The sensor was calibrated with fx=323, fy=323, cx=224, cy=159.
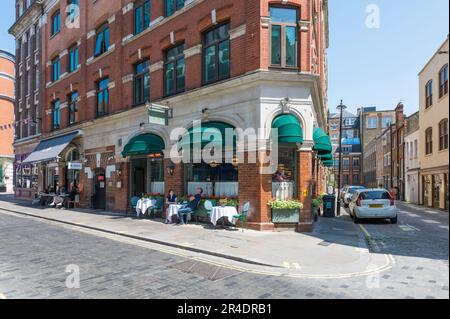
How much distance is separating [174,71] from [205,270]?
36.9 ft

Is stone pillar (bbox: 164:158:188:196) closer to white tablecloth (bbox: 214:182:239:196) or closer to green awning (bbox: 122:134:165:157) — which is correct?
green awning (bbox: 122:134:165:157)

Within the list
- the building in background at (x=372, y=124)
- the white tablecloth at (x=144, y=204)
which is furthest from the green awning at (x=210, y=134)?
the building in background at (x=372, y=124)

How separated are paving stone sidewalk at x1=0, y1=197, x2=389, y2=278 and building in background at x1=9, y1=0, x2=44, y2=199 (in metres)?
20.2

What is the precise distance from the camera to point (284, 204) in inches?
464

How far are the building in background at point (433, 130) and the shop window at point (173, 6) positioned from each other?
59.1 ft

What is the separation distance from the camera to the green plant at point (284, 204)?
11.7 metres

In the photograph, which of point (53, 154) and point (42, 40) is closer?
point (53, 154)

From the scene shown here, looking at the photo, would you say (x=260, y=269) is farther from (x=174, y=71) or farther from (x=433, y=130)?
(x=433, y=130)

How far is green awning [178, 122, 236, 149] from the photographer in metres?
12.5

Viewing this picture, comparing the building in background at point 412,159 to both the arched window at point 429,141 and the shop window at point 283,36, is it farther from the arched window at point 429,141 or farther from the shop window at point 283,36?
the shop window at point 283,36

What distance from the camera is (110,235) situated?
11.5 m
